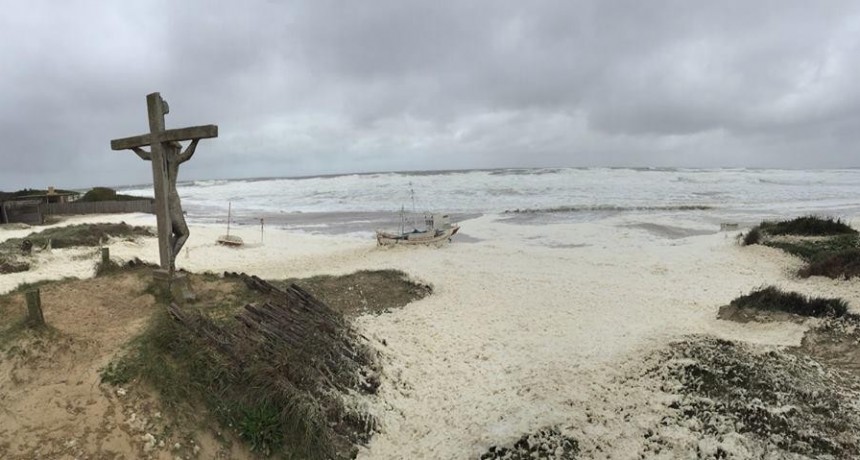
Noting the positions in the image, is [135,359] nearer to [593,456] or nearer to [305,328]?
[305,328]

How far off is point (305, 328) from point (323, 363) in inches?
32.4

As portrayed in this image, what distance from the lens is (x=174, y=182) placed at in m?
7.91

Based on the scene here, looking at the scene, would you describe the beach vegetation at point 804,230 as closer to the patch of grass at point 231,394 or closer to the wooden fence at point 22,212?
the patch of grass at point 231,394

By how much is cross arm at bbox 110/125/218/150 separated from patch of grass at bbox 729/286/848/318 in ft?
32.9

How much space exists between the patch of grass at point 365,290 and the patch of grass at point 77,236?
9940 mm

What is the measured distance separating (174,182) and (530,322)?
269 inches

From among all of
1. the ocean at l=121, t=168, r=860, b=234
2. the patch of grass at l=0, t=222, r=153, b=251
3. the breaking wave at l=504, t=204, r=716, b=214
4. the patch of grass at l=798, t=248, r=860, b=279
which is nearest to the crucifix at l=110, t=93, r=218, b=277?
the patch of grass at l=0, t=222, r=153, b=251

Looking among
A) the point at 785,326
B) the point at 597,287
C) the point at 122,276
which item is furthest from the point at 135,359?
the point at 597,287

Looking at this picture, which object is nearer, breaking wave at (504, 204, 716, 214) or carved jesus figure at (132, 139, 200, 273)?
carved jesus figure at (132, 139, 200, 273)

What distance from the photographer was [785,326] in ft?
28.7

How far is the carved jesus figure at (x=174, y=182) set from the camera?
7828 mm

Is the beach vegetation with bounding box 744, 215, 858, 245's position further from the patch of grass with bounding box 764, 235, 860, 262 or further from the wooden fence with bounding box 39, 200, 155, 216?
the wooden fence with bounding box 39, 200, 155, 216

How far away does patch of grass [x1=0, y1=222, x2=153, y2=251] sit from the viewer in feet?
55.6

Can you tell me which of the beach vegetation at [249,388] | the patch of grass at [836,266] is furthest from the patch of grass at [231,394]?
the patch of grass at [836,266]
